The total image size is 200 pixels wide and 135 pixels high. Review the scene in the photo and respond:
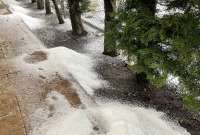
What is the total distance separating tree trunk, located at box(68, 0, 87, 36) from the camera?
28.6 ft

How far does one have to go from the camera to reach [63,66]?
6094 millimetres

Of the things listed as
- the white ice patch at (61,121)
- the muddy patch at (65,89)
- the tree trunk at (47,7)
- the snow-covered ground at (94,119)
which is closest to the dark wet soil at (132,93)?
the snow-covered ground at (94,119)

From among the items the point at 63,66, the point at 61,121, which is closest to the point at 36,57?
the point at 63,66

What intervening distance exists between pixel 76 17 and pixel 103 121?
515cm

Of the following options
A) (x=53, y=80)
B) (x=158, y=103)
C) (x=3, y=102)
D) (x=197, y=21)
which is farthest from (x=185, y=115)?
(x=3, y=102)

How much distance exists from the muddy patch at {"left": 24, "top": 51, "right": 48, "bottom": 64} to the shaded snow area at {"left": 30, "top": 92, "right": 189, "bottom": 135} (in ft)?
5.85

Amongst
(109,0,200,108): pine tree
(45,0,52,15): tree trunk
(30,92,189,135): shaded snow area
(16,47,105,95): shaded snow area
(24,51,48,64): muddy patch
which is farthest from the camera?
(45,0,52,15): tree trunk

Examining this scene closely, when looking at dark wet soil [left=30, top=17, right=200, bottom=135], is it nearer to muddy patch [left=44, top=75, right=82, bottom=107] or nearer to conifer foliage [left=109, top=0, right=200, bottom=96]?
muddy patch [left=44, top=75, right=82, bottom=107]

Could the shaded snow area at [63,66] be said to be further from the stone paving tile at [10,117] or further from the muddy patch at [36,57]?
the stone paving tile at [10,117]

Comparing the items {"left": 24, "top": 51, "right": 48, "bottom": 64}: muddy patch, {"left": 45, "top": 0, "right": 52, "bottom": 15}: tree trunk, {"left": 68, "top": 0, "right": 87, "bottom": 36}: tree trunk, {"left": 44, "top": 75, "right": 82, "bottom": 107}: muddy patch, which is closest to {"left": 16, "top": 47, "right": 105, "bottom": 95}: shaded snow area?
{"left": 24, "top": 51, "right": 48, "bottom": 64}: muddy patch

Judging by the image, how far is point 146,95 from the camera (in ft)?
17.6

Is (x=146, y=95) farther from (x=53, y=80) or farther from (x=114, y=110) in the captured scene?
(x=53, y=80)

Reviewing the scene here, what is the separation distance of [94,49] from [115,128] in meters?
3.88

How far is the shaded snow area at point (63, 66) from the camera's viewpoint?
5.71m
